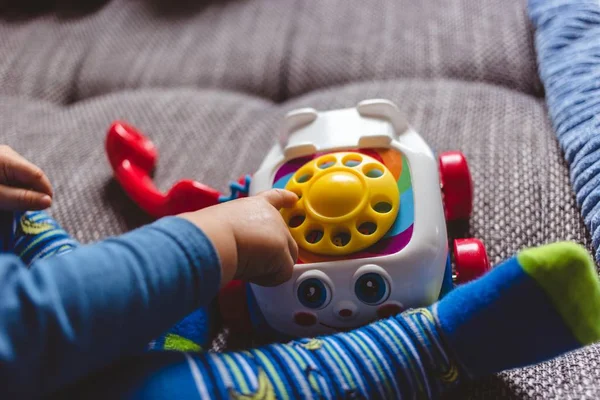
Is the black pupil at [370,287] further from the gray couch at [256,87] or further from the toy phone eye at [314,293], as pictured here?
the gray couch at [256,87]

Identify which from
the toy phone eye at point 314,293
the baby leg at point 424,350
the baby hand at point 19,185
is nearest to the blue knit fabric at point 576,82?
the baby leg at point 424,350

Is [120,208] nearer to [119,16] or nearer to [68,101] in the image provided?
[68,101]

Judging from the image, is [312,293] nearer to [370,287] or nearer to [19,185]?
[370,287]

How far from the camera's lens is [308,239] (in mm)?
543

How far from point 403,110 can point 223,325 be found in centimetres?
37

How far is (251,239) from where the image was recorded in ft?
1.54

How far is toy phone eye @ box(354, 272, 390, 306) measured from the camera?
51 centimetres

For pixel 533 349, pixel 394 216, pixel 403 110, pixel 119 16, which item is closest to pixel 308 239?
pixel 394 216

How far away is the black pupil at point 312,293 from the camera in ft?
1.71

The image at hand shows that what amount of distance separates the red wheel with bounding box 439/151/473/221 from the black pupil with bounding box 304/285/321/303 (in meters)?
0.18

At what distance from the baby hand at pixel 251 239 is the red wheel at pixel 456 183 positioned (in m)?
0.19

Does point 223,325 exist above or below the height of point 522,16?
below

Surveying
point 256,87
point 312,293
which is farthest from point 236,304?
point 256,87

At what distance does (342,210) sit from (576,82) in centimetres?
36
